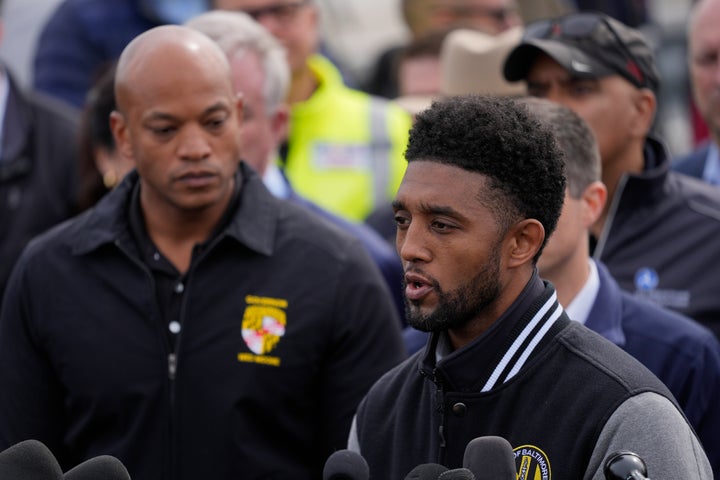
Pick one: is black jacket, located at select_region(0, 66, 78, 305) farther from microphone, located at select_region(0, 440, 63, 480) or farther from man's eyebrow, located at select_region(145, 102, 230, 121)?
microphone, located at select_region(0, 440, 63, 480)

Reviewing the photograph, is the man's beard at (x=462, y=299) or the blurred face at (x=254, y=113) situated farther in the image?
the blurred face at (x=254, y=113)

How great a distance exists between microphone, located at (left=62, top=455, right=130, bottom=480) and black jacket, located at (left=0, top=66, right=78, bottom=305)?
322 centimetres

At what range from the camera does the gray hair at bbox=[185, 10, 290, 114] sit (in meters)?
5.77

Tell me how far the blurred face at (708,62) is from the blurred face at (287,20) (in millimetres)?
1808

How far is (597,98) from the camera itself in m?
5.43

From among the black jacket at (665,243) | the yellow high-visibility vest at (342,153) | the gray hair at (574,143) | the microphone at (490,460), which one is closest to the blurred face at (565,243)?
the gray hair at (574,143)

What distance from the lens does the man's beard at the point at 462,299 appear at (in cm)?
350

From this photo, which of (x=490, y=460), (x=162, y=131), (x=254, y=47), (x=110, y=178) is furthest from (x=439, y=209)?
(x=110, y=178)

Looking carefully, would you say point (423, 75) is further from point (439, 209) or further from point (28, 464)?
point (28, 464)

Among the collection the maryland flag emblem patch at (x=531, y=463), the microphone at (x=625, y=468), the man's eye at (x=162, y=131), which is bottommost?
the maryland flag emblem patch at (x=531, y=463)

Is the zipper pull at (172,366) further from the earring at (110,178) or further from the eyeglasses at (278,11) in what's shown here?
the eyeglasses at (278,11)

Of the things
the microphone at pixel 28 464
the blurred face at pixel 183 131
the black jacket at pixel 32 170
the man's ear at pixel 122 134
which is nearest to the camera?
the microphone at pixel 28 464

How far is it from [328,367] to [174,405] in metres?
0.48

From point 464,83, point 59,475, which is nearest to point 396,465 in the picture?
point 59,475
